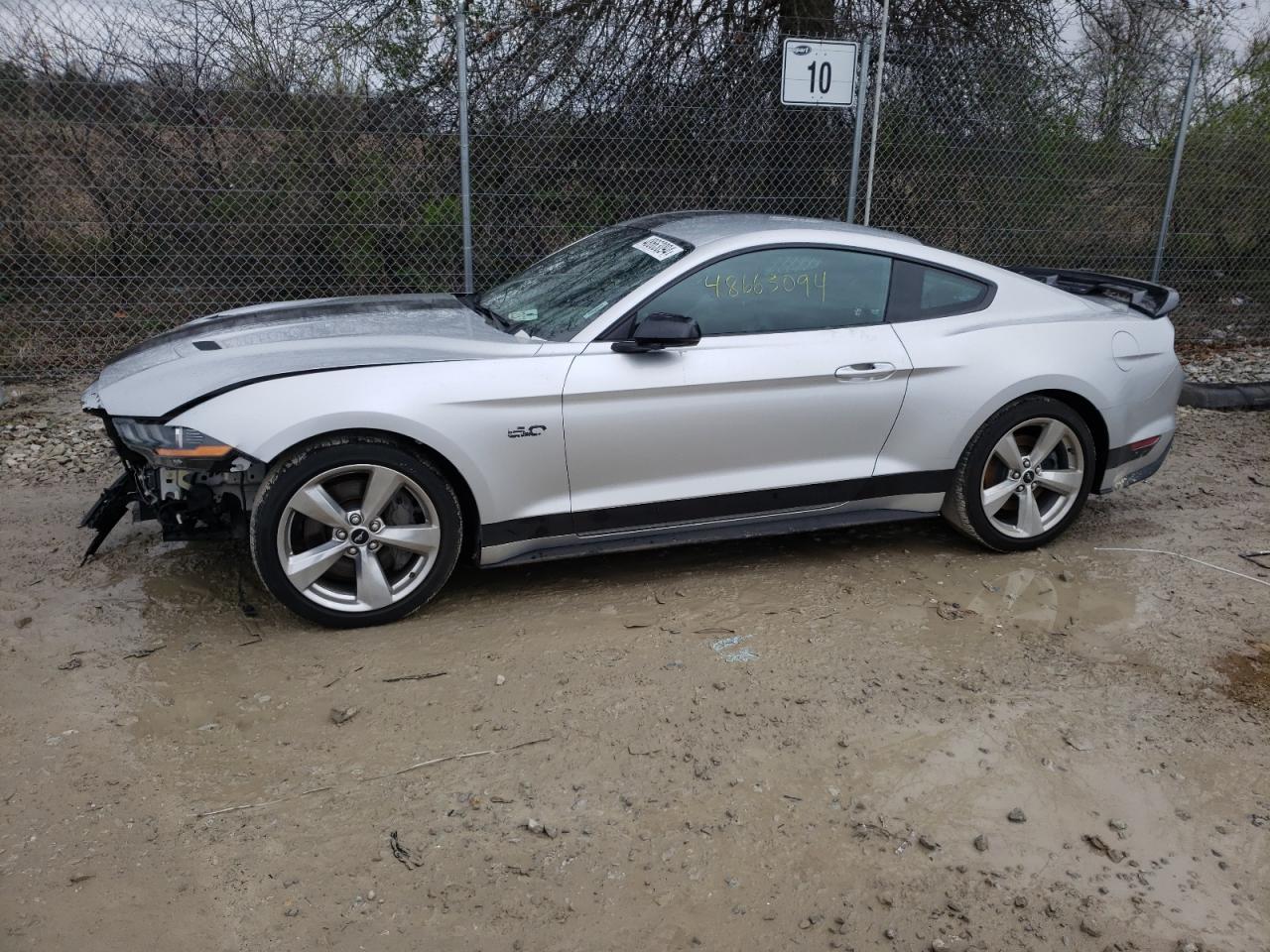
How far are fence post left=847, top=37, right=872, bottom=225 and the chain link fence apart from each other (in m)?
0.32

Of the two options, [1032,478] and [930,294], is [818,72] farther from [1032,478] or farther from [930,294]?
[1032,478]

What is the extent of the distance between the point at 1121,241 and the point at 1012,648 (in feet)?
21.8

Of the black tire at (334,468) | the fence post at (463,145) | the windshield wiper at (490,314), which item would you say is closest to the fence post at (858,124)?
the fence post at (463,145)

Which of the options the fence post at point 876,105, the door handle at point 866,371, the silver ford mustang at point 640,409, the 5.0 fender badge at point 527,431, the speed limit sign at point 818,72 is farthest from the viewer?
the fence post at point 876,105

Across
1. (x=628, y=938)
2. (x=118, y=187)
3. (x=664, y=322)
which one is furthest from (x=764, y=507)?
(x=118, y=187)

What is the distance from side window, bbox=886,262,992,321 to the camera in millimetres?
4445

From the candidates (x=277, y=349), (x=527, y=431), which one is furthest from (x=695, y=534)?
(x=277, y=349)

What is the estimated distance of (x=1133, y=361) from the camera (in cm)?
470

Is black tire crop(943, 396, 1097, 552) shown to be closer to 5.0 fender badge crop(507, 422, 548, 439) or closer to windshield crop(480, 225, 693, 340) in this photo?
windshield crop(480, 225, 693, 340)

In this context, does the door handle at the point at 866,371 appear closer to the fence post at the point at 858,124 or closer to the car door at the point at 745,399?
the car door at the point at 745,399

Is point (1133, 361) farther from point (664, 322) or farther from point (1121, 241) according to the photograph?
point (1121, 241)

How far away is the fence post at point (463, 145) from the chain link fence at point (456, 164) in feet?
0.88

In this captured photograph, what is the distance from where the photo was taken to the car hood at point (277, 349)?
12.1ft

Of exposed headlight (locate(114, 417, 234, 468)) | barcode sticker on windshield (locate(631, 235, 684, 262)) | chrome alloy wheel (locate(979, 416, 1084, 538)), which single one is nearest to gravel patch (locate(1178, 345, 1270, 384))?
chrome alloy wheel (locate(979, 416, 1084, 538))
